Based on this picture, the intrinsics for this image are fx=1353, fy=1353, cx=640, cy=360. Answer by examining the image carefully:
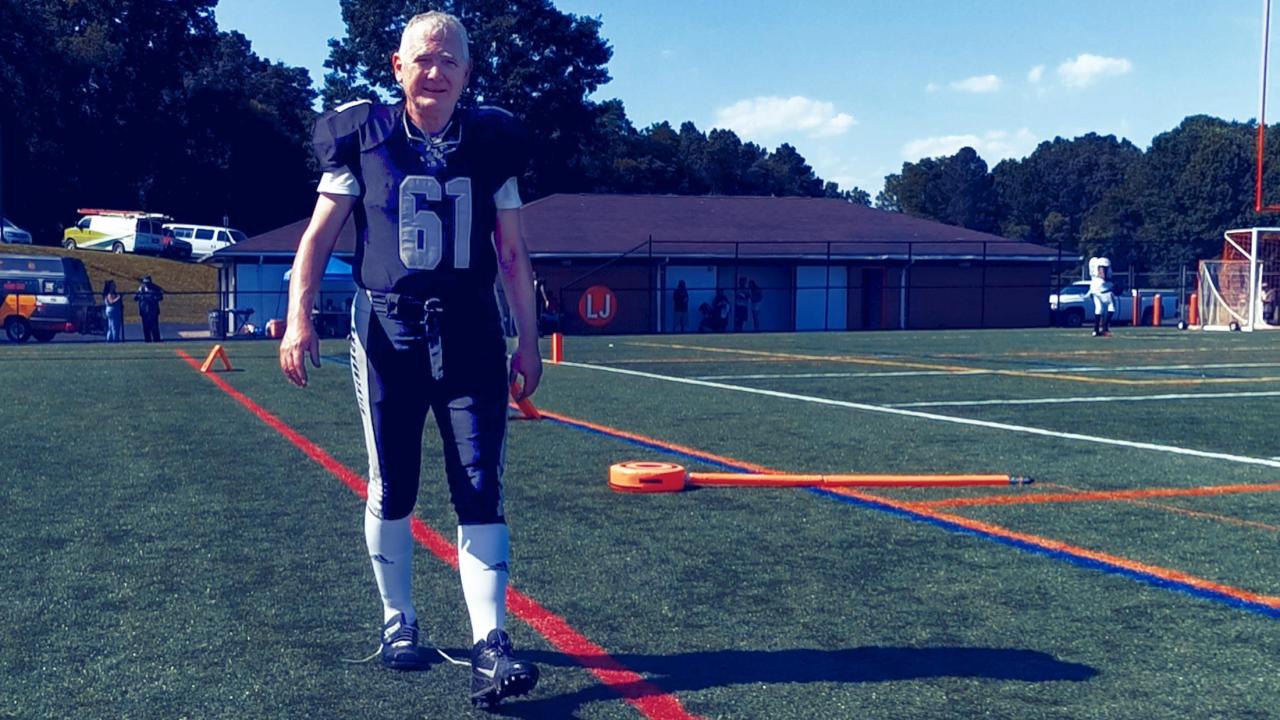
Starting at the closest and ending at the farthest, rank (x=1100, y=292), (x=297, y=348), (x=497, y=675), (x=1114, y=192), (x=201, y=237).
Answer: (x=497, y=675) < (x=297, y=348) < (x=1100, y=292) < (x=201, y=237) < (x=1114, y=192)

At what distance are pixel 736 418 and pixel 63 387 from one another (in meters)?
8.40

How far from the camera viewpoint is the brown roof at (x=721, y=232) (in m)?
42.3

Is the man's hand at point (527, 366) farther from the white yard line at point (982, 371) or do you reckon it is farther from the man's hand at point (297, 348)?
the white yard line at point (982, 371)

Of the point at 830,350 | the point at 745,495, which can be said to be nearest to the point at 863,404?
the point at 745,495

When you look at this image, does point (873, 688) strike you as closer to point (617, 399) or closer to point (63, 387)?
point (617, 399)

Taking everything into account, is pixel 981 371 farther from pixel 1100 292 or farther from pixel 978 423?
pixel 1100 292

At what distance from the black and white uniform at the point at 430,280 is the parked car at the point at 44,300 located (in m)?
31.1

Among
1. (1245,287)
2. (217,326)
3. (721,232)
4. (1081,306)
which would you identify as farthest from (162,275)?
(1245,287)

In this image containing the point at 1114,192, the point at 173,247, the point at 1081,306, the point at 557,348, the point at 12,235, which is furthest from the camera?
the point at 1114,192

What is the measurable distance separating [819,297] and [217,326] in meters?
19.0

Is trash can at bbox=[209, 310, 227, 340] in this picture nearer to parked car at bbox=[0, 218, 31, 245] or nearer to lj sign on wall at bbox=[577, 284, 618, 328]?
lj sign on wall at bbox=[577, 284, 618, 328]

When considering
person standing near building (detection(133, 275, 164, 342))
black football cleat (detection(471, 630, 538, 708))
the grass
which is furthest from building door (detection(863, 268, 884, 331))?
black football cleat (detection(471, 630, 538, 708))

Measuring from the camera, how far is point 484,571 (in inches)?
149

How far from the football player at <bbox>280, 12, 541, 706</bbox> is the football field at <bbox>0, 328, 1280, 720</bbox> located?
0.53 m
